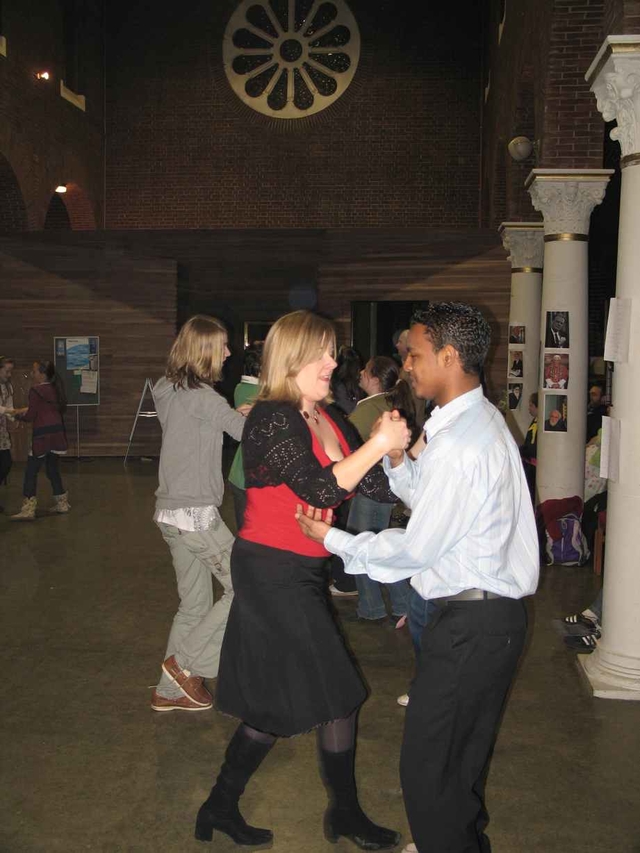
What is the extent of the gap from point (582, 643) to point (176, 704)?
2473 mm

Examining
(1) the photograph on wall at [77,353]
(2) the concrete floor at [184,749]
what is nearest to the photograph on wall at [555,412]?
(2) the concrete floor at [184,749]

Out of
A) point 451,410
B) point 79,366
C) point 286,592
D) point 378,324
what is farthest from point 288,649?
point 378,324

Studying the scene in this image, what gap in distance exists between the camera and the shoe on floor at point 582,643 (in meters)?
5.39

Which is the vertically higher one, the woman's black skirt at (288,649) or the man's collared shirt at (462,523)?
the man's collared shirt at (462,523)

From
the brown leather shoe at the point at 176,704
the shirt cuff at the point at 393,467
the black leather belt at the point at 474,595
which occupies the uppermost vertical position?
the shirt cuff at the point at 393,467

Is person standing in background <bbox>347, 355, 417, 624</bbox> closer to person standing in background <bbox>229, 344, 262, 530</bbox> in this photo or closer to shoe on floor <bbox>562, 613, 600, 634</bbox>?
person standing in background <bbox>229, 344, 262, 530</bbox>

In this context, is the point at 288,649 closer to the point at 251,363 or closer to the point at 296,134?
the point at 251,363

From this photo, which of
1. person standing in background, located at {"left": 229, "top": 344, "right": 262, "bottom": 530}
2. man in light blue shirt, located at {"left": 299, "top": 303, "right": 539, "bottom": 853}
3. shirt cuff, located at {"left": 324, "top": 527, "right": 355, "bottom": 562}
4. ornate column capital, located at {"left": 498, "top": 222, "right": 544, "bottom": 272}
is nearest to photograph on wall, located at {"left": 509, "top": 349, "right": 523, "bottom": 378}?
ornate column capital, located at {"left": 498, "top": 222, "right": 544, "bottom": 272}

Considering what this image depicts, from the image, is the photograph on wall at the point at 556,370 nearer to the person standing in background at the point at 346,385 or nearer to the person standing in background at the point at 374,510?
the person standing in background at the point at 346,385

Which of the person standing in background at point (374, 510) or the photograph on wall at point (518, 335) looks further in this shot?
the photograph on wall at point (518, 335)

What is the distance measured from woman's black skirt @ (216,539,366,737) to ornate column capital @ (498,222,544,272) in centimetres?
934

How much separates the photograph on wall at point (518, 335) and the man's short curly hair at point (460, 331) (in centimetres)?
909

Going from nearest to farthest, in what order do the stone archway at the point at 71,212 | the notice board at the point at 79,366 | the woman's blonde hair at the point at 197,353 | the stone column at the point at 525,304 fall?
the woman's blonde hair at the point at 197,353 → the stone column at the point at 525,304 → the notice board at the point at 79,366 → the stone archway at the point at 71,212

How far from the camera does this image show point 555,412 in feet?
26.4
